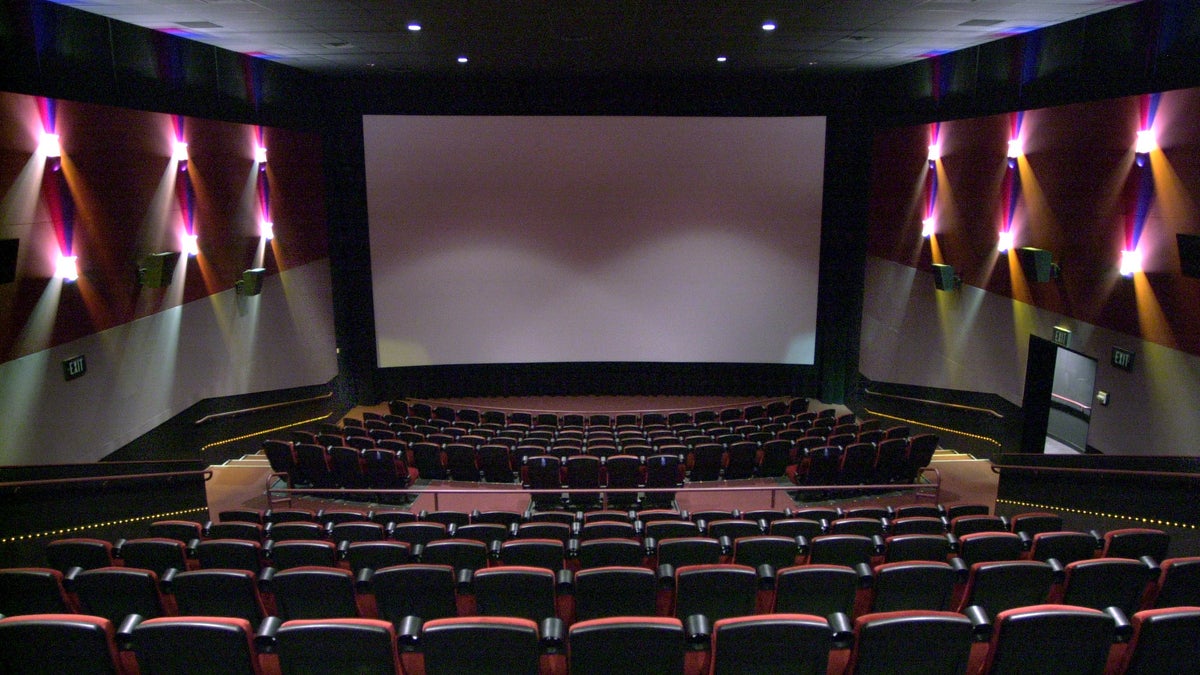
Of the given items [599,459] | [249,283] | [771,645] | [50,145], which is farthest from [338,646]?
[249,283]

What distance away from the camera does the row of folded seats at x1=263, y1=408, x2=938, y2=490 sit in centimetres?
944

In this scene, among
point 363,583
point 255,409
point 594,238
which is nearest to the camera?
point 363,583

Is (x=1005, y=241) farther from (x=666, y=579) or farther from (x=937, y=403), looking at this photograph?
(x=666, y=579)

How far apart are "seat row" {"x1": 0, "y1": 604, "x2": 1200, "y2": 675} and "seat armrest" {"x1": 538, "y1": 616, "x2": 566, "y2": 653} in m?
0.27

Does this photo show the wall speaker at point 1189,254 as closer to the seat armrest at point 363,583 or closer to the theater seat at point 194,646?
the seat armrest at point 363,583

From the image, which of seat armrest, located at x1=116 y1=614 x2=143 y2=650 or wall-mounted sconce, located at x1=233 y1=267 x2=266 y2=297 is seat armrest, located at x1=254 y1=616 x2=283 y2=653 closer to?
seat armrest, located at x1=116 y1=614 x2=143 y2=650

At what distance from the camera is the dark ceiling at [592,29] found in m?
8.11

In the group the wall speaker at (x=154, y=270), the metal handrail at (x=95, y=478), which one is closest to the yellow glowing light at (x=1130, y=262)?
the metal handrail at (x=95, y=478)

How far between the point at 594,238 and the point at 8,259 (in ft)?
32.7

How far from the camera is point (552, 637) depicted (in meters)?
3.64

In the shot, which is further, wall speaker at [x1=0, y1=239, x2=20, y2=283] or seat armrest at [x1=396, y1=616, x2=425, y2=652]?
wall speaker at [x1=0, y1=239, x2=20, y2=283]

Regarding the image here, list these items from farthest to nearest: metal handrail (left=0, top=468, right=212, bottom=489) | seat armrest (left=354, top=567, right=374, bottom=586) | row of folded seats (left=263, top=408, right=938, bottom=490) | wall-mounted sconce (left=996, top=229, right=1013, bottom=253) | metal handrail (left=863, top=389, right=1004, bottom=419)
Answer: metal handrail (left=863, top=389, right=1004, bottom=419) < wall-mounted sconce (left=996, top=229, right=1013, bottom=253) < row of folded seats (left=263, top=408, right=938, bottom=490) < metal handrail (left=0, top=468, right=212, bottom=489) < seat armrest (left=354, top=567, right=374, bottom=586)

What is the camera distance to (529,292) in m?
15.6

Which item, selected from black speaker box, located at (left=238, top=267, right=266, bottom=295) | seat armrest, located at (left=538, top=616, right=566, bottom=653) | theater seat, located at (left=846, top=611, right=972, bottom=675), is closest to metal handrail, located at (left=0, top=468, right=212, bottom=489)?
black speaker box, located at (left=238, top=267, right=266, bottom=295)
